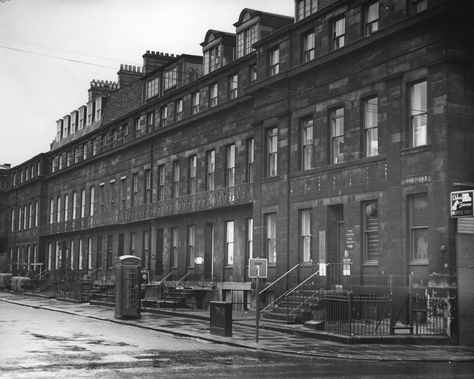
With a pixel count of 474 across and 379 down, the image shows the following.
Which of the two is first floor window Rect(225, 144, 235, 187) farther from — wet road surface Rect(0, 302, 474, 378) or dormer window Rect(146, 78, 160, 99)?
wet road surface Rect(0, 302, 474, 378)

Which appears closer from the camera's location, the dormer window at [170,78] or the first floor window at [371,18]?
the first floor window at [371,18]

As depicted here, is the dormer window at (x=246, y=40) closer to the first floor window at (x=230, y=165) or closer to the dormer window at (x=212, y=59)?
the dormer window at (x=212, y=59)

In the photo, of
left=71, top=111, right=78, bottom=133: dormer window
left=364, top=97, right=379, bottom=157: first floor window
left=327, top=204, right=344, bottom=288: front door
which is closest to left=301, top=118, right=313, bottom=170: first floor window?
left=327, top=204, right=344, bottom=288: front door

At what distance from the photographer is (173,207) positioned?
41875mm

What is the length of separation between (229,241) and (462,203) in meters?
16.5

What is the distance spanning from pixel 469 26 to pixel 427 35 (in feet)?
4.19

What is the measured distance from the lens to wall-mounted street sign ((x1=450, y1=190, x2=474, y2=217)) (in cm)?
2186

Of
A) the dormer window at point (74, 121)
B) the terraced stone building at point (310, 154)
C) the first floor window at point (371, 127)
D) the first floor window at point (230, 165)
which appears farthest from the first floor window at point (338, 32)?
the dormer window at point (74, 121)

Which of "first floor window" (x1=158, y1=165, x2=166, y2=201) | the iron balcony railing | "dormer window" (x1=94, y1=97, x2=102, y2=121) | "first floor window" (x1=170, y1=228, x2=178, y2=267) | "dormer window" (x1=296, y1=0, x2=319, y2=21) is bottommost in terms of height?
"first floor window" (x1=170, y1=228, x2=178, y2=267)

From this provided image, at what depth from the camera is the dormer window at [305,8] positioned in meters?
31.2

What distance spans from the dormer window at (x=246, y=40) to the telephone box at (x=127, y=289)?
1212 cm

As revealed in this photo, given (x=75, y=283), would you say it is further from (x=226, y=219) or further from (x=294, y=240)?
(x=294, y=240)

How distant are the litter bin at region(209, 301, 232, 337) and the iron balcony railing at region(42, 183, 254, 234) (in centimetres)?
1155

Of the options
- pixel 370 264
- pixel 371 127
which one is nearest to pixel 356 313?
pixel 370 264
